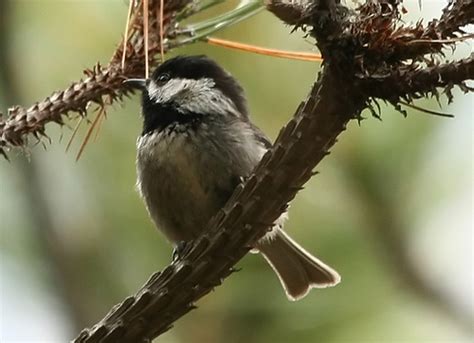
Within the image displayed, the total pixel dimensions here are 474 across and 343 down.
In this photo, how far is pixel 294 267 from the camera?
1493mm

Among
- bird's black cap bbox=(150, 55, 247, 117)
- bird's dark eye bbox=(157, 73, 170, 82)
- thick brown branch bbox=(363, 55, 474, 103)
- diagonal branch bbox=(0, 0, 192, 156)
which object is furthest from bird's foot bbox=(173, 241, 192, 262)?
bird's dark eye bbox=(157, 73, 170, 82)

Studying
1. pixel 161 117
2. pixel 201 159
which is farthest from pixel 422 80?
pixel 161 117

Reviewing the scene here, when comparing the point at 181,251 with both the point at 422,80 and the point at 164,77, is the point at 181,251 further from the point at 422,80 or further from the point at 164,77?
the point at 164,77

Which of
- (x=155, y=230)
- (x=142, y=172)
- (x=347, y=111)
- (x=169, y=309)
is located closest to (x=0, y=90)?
(x=142, y=172)

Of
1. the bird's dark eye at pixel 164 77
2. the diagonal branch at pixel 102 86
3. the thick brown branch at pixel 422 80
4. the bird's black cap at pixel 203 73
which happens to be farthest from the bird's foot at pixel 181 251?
the bird's dark eye at pixel 164 77

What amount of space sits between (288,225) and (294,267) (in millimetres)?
77

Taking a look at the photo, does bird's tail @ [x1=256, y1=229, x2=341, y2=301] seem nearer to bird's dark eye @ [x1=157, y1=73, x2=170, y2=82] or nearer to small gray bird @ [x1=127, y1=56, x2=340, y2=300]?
small gray bird @ [x1=127, y1=56, x2=340, y2=300]

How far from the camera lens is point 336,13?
2.55 feet

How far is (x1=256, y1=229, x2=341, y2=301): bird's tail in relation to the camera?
4.66 feet

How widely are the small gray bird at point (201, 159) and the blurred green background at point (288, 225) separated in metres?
0.04

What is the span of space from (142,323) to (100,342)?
50 millimetres

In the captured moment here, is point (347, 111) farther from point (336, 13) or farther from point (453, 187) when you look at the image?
point (453, 187)

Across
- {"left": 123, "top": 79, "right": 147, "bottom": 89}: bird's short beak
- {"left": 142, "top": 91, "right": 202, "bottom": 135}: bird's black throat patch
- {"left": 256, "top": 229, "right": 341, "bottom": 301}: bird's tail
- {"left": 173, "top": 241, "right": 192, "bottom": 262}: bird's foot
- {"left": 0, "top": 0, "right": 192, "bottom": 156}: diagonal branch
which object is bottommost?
{"left": 256, "top": 229, "right": 341, "bottom": 301}: bird's tail

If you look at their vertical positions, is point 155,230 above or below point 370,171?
above
